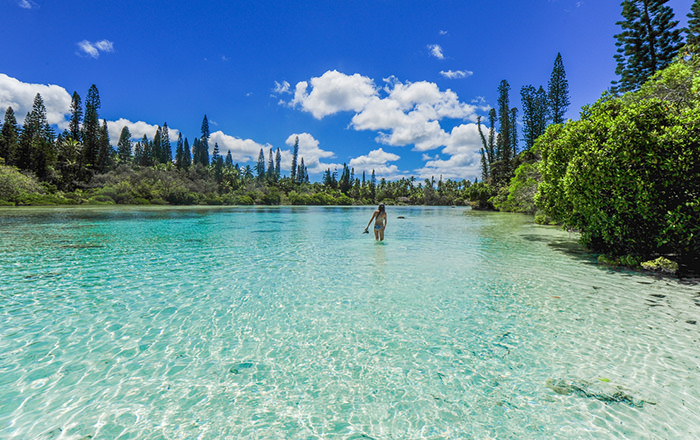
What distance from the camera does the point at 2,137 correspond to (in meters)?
51.9

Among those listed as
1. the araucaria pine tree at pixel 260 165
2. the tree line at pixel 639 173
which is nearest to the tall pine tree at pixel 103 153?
the araucaria pine tree at pixel 260 165

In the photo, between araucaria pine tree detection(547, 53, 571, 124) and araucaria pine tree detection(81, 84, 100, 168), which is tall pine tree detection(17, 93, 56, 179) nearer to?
araucaria pine tree detection(81, 84, 100, 168)

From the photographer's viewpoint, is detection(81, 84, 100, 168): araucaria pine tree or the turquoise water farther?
detection(81, 84, 100, 168): araucaria pine tree

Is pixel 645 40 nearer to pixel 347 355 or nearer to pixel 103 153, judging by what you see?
pixel 347 355

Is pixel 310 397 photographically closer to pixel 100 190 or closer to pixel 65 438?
pixel 65 438

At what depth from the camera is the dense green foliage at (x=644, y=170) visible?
7.36 m

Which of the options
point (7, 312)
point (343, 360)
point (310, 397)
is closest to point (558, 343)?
point (343, 360)

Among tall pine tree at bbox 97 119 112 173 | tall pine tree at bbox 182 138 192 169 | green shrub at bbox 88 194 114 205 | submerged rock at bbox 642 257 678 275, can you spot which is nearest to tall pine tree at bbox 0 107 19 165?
tall pine tree at bbox 97 119 112 173

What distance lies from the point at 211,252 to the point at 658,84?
17033 millimetres

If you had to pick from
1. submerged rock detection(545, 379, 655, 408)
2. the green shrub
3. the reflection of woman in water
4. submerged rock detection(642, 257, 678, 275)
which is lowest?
submerged rock detection(545, 379, 655, 408)

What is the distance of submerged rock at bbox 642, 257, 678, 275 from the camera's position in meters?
7.95

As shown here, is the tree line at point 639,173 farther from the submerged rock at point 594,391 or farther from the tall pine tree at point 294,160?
the tall pine tree at point 294,160

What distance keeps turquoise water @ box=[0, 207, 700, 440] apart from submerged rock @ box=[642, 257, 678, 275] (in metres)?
0.82

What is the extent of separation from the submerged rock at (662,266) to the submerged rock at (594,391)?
7.35 metres
